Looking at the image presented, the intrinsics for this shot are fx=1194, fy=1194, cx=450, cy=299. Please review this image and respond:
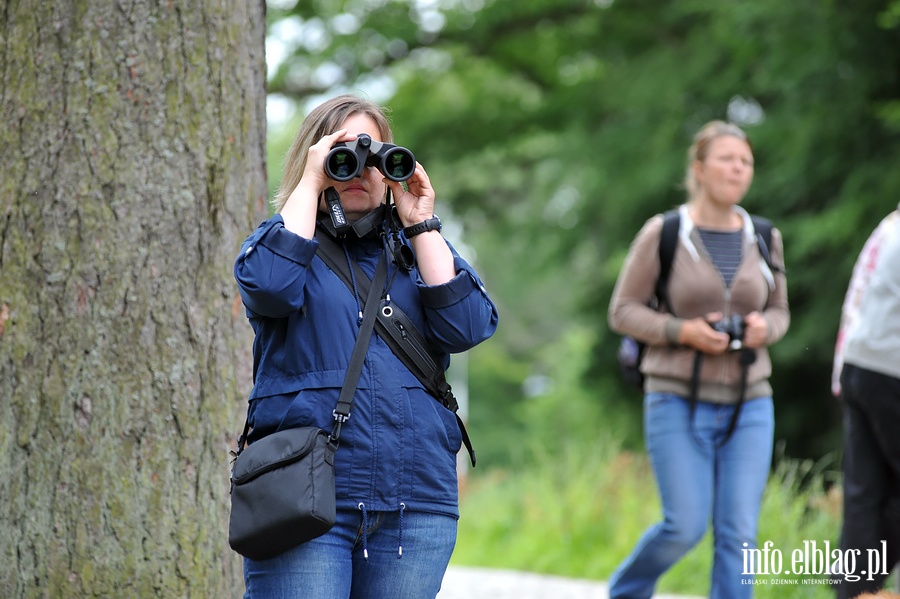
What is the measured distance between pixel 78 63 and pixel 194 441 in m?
1.25

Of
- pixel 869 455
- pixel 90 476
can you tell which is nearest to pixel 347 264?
pixel 90 476

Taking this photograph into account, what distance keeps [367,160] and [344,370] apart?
1.74 feet

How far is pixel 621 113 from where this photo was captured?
46.2 ft

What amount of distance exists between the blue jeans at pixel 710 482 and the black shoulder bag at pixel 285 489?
2.62 metres

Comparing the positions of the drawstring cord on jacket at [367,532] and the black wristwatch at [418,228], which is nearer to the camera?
the drawstring cord on jacket at [367,532]

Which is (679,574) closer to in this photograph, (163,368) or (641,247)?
(641,247)

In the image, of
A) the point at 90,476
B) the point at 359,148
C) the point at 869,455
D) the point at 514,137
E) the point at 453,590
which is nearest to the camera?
the point at 359,148

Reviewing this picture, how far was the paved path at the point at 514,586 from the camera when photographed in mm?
7328

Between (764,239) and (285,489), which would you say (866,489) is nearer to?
(764,239)

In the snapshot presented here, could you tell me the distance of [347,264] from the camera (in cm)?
304

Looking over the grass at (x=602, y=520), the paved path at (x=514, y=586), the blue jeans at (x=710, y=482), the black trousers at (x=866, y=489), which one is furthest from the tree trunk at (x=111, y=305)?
the grass at (x=602, y=520)

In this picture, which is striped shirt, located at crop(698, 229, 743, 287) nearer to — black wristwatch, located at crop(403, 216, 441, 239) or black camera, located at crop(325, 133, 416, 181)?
black wristwatch, located at crop(403, 216, 441, 239)

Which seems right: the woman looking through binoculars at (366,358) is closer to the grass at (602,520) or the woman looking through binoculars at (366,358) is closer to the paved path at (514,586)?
the grass at (602,520)

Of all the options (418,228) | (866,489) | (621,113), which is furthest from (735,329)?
(621,113)
